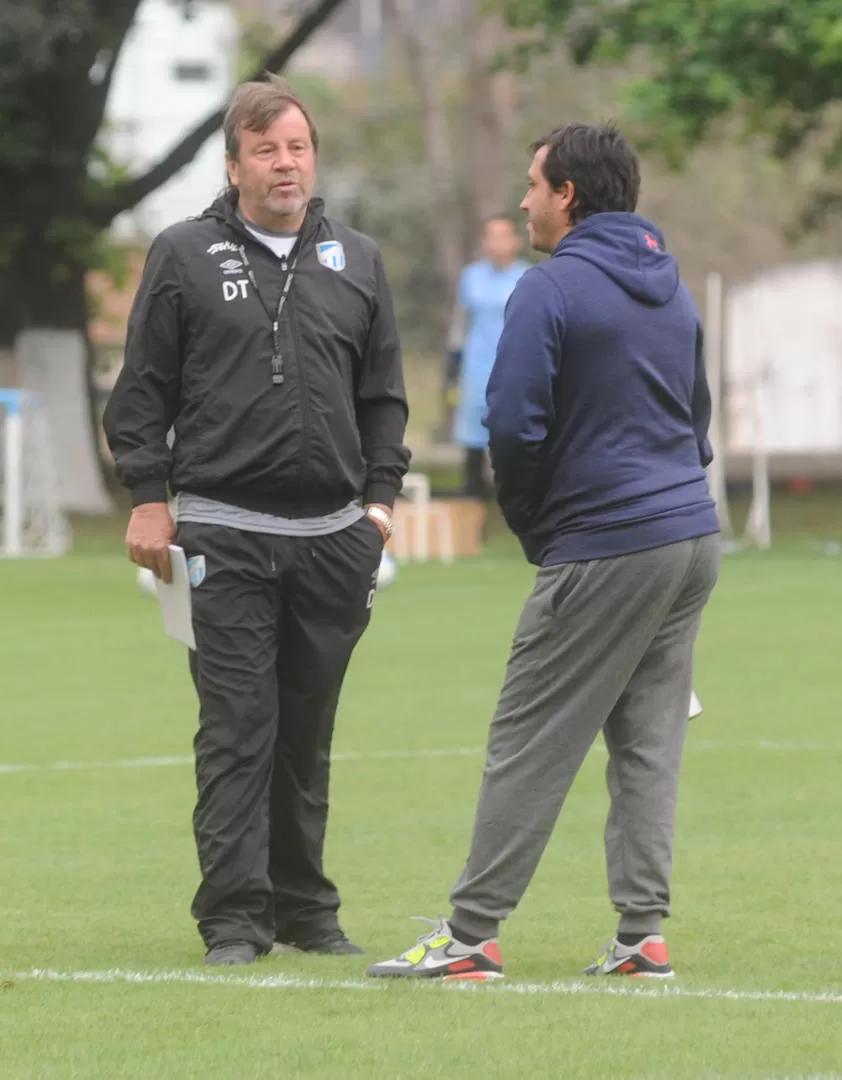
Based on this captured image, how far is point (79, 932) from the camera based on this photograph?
671 centimetres

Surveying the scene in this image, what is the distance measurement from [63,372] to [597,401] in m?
24.6

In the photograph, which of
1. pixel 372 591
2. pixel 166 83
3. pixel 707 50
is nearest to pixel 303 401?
pixel 372 591

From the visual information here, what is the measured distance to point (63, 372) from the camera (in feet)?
98.1

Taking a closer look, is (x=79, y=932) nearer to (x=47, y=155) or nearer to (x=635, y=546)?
(x=635, y=546)

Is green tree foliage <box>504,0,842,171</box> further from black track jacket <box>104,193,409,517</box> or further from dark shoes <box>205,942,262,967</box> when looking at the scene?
dark shoes <box>205,942,262,967</box>

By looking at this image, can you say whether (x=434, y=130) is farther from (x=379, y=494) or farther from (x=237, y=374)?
(x=237, y=374)

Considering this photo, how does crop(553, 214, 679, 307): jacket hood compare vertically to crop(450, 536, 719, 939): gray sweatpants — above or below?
above

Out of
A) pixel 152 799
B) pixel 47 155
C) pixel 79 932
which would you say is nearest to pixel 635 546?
pixel 79 932

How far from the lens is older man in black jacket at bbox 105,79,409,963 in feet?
20.8

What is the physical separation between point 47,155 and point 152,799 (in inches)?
786

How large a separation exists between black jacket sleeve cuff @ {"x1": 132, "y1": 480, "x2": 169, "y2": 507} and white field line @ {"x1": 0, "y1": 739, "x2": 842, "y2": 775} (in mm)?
3620

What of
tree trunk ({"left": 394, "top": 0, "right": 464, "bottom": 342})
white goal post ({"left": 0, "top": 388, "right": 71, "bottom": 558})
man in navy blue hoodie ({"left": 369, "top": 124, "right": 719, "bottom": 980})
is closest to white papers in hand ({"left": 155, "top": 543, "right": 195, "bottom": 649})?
man in navy blue hoodie ({"left": 369, "top": 124, "right": 719, "bottom": 980})

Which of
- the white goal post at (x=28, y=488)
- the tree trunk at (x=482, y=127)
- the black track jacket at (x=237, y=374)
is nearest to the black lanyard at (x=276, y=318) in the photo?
the black track jacket at (x=237, y=374)

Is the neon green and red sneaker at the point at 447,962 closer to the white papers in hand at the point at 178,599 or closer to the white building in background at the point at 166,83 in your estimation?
the white papers in hand at the point at 178,599
